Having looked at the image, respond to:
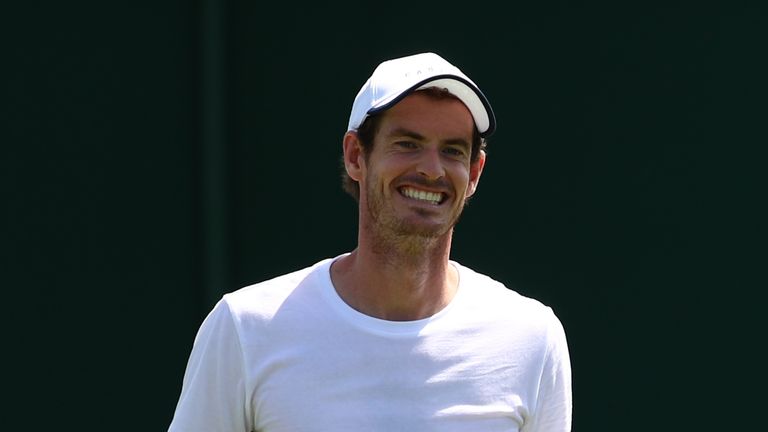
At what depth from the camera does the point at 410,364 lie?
8.19 feet

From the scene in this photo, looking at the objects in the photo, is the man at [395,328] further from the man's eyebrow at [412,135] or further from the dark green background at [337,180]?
the dark green background at [337,180]

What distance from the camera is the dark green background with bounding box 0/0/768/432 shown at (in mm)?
4059

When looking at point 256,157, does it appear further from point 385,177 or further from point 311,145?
point 385,177

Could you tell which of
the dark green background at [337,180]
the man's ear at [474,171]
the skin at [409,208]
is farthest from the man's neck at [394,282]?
the dark green background at [337,180]

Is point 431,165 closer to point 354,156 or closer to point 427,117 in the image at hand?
point 427,117

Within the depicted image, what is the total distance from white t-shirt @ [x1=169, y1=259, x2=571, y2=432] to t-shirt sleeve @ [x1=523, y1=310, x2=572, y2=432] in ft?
0.05

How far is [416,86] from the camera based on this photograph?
2.53m

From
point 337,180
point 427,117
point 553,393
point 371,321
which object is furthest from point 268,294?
point 337,180

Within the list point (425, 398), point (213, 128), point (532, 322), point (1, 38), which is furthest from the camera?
point (213, 128)

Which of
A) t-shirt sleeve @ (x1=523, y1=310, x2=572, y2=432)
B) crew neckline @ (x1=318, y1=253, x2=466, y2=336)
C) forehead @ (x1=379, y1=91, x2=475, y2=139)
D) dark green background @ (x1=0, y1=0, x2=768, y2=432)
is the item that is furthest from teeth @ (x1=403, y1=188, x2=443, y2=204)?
dark green background @ (x1=0, y1=0, x2=768, y2=432)

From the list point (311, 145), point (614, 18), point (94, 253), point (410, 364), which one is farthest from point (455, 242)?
point (410, 364)

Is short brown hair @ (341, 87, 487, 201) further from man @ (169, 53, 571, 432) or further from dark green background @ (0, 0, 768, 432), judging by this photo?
dark green background @ (0, 0, 768, 432)

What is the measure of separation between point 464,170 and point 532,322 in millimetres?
334

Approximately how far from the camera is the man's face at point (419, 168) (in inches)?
99.0
